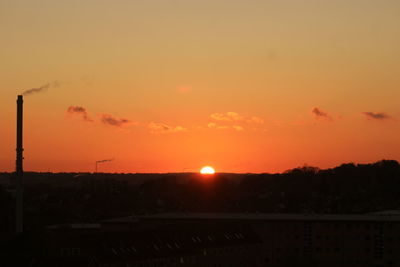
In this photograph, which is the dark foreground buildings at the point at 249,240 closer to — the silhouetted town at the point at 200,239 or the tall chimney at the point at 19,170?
the silhouetted town at the point at 200,239

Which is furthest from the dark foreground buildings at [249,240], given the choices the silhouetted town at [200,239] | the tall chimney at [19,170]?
the tall chimney at [19,170]

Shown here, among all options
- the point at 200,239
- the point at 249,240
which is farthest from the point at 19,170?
the point at 249,240

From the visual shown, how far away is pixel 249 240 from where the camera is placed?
111 metres

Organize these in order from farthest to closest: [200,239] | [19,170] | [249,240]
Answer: [249,240], [19,170], [200,239]

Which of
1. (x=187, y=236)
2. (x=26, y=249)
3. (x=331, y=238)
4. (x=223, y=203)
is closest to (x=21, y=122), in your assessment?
(x=187, y=236)

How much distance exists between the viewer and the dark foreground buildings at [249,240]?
3430 inches

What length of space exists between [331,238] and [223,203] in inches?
3211

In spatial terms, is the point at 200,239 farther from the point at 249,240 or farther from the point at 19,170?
the point at 19,170

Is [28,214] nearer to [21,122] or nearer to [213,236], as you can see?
[21,122]

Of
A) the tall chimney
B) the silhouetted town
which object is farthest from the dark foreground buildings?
the tall chimney

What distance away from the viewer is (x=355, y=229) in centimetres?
11500

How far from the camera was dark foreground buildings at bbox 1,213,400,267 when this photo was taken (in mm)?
87125

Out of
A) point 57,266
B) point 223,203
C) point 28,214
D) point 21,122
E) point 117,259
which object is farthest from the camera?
point 223,203

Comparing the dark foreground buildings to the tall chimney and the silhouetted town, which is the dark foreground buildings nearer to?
the silhouetted town
